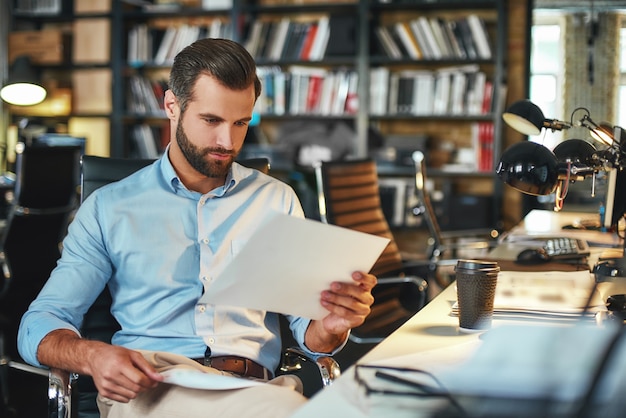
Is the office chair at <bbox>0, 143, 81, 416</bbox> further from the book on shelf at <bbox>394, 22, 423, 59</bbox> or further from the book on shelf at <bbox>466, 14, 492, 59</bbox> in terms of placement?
the book on shelf at <bbox>466, 14, 492, 59</bbox>

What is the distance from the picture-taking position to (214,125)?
1733mm

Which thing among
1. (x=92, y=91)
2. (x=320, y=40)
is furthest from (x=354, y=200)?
(x=92, y=91)

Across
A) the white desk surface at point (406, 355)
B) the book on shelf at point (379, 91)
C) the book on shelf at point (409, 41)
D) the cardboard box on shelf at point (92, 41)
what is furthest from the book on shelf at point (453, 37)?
the white desk surface at point (406, 355)

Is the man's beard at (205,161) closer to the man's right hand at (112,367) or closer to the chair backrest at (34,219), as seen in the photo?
the man's right hand at (112,367)

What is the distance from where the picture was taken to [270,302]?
53.9 inches

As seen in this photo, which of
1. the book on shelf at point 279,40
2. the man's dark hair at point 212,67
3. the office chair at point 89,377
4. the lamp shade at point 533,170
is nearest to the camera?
the office chair at point 89,377

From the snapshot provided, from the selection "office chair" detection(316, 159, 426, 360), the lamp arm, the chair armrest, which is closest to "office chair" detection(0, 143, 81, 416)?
"office chair" detection(316, 159, 426, 360)

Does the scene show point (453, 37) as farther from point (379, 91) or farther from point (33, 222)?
point (33, 222)

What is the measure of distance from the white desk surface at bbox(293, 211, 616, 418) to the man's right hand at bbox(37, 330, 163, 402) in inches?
13.7

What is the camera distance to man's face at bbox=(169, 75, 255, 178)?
68.0 inches

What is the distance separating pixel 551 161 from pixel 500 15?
11.5 ft

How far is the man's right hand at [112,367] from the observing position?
131 centimetres

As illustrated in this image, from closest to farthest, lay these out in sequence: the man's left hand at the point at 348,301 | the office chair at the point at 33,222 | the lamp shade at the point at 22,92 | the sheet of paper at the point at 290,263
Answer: the sheet of paper at the point at 290,263, the man's left hand at the point at 348,301, the office chair at the point at 33,222, the lamp shade at the point at 22,92

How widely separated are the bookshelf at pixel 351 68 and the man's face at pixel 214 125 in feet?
11.2
